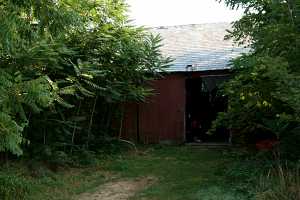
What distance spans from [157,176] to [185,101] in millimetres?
5518

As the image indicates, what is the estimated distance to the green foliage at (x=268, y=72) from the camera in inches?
280

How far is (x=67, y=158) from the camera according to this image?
1115cm

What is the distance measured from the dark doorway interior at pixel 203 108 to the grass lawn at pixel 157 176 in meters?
2.38

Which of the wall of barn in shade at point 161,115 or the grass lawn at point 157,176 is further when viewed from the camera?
the wall of barn in shade at point 161,115

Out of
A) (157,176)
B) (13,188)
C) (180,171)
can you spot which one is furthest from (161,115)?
(13,188)

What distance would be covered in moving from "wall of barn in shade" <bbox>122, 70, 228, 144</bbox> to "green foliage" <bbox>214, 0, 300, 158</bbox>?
431 cm

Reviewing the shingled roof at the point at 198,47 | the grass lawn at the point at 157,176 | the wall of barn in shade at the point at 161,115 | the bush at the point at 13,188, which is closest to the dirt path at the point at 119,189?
the grass lawn at the point at 157,176

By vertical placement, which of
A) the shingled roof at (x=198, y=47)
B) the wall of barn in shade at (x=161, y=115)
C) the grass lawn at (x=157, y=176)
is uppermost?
the shingled roof at (x=198, y=47)

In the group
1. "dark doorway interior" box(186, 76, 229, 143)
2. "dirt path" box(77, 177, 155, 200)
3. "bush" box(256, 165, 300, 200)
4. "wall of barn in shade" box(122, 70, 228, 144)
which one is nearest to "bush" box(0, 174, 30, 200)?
"dirt path" box(77, 177, 155, 200)

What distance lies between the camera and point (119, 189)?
30.1ft

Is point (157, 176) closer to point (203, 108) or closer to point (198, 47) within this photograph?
point (203, 108)

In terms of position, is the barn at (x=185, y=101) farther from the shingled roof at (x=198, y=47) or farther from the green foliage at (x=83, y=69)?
the green foliage at (x=83, y=69)

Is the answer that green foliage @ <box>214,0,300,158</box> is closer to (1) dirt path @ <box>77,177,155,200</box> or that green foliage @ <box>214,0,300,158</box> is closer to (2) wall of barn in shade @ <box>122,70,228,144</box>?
(1) dirt path @ <box>77,177,155,200</box>

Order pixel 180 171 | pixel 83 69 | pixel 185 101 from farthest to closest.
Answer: pixel 185 101 < pixel 83 69 < pixel 180 171
